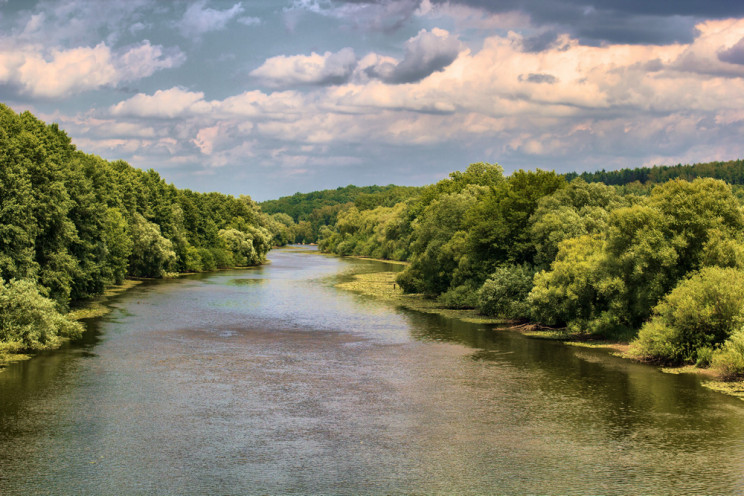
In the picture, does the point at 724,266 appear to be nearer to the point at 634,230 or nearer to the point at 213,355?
the point at 634,230

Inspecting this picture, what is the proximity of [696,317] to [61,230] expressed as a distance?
1665 inches

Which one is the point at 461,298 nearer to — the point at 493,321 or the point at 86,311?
the point at 493,321

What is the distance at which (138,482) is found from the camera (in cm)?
1922

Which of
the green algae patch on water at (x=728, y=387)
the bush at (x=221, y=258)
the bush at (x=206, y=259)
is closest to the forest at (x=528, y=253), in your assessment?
the green algae patch on water at (x=728, y=387)

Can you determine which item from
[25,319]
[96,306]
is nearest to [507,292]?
[25,319]

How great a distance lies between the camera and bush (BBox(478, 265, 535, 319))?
5059 centimetres

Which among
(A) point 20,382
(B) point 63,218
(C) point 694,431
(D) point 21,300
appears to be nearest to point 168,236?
(B) point 63,218

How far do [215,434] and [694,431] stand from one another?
1776 cm

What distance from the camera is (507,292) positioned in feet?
171

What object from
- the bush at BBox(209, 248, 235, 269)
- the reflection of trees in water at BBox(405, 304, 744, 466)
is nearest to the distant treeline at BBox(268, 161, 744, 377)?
the reflection of trees in water at BBox(405, 304, 744, 466)

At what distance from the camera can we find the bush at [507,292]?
50.6m

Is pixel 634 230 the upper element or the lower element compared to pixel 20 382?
upper

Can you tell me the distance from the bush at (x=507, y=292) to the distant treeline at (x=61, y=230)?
1214 inches

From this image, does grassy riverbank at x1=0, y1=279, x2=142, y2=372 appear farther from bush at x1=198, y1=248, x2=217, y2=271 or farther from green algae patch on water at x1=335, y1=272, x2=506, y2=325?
green algae patch on water at x1=335, y1=272, x2=506, y2=325
